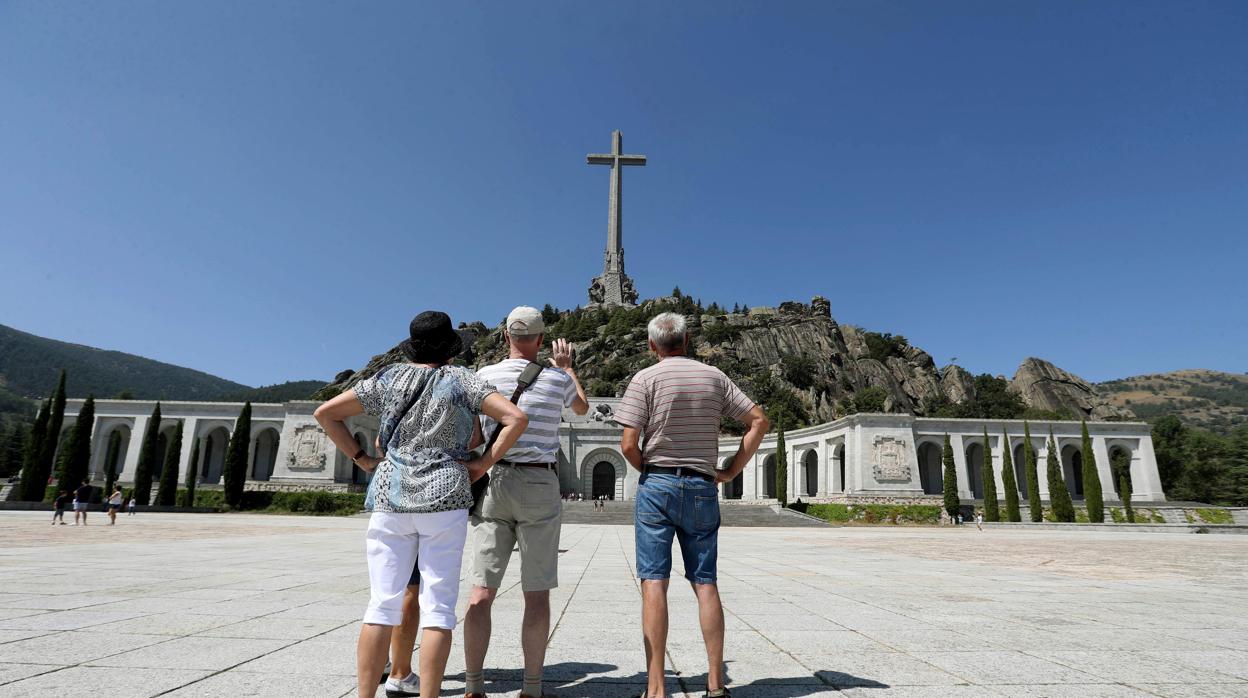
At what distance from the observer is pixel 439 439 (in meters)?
2.96

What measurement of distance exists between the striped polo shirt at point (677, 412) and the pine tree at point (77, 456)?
43.4m

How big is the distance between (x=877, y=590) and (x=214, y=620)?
22.1 feet

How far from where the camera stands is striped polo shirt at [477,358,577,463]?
3.31 metres

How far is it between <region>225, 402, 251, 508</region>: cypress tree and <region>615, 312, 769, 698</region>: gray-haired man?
135 feet

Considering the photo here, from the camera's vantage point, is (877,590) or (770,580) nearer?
(877,590)

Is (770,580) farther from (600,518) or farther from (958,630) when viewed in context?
(600,518)

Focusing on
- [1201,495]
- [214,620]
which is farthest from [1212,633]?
[1201,495]

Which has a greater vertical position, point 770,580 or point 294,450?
point 294,450

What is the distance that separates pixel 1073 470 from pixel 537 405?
→ 59.6 m

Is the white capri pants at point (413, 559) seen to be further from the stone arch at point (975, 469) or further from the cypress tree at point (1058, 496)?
the stone arch at point (975, 469)

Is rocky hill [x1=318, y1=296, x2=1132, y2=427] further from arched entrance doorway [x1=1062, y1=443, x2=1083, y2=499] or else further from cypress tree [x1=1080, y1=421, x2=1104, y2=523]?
cypress tree [x1=1080, y1=421, x2=1104, y2=523]

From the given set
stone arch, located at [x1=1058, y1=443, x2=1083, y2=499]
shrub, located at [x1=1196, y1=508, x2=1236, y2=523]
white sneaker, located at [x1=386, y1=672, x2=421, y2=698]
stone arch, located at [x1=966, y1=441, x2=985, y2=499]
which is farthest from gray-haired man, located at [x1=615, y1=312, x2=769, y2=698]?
stone arch, located at [x1=1058, y1=443, x2=1083, y2=499]

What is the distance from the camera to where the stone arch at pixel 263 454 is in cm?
4916

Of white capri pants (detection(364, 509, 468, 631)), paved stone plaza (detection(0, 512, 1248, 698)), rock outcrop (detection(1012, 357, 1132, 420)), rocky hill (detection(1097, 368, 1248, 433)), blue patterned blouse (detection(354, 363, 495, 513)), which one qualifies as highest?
rocky hill (detection(1097, 368, 1248, 433))
